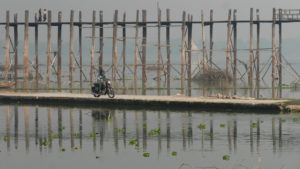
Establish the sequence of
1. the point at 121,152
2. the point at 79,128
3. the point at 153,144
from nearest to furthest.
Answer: the point at 121,152 → the point at 153,144 → the point at 79,128

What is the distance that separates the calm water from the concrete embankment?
1.22m

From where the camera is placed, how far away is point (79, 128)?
2359 centimetres

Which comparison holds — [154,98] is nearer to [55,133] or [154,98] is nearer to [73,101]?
[73,101]

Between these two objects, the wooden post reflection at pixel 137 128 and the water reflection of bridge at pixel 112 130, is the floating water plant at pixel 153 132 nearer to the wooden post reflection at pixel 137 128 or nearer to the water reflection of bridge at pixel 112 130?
the water reflection of bridge at pixel 112 130

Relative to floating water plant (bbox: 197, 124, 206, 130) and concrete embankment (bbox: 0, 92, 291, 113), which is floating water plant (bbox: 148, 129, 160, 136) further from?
concrete embankment (bbox: 0, 92, 291, 113)

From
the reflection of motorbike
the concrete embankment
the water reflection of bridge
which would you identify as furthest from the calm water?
Answer: the reflection of motorbike

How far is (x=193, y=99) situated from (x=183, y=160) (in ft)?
45.5

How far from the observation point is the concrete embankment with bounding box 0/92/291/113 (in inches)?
1143

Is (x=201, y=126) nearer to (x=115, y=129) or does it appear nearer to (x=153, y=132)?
(x=153, y=132)

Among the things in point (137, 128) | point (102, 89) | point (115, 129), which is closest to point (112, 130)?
point (115, 129)

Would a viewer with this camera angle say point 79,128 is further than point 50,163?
Yes

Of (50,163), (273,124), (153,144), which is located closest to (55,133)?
(153,144)

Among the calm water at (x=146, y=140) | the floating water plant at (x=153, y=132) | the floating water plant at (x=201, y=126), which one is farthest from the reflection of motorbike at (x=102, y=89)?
the floating water plant at (x=153, y=132)

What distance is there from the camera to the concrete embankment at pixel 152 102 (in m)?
29.0
